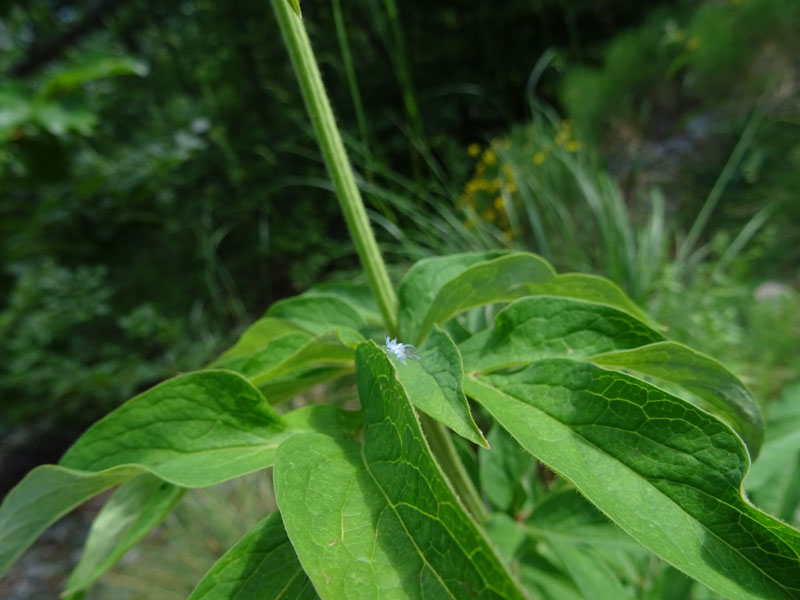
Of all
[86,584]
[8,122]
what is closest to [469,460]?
[86,584]

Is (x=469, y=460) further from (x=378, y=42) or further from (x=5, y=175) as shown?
(x=378, y=42)

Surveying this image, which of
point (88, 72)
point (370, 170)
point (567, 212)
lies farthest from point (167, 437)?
point (567, 212)

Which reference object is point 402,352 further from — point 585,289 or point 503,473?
point 503,473

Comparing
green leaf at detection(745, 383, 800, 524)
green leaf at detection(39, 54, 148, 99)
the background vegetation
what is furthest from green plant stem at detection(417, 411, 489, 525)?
green leaf at detection(39, 54, 148, 99)

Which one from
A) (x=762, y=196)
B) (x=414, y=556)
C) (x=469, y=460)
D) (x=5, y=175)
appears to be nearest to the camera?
(x=414, y=556)

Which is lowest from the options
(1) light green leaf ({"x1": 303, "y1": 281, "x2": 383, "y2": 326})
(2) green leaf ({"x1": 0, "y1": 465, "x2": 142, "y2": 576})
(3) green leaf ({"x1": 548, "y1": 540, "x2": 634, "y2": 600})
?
(3) green leaf ({"x1": 548, "y1": 540, "x2": 634, "y2": 600})

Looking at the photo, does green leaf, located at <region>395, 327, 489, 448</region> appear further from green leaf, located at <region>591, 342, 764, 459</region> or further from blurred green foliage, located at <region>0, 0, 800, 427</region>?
blurred green foliage, located at <region>0, 0, 800, 427</region>
